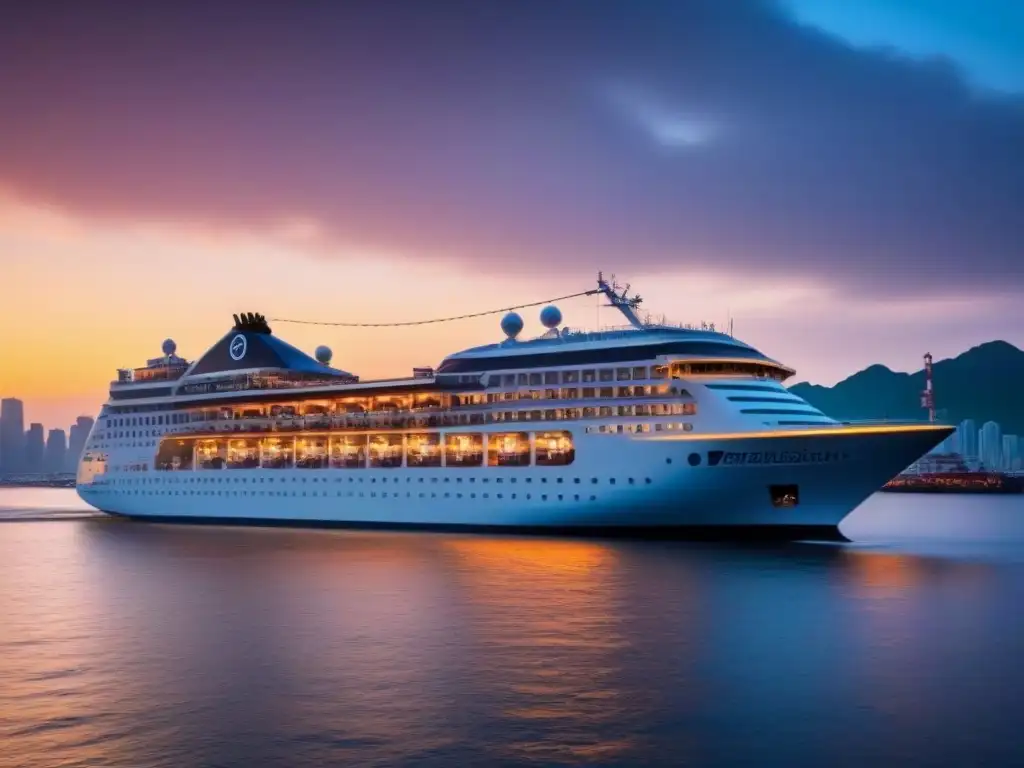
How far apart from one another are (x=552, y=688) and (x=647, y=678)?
7.25ft

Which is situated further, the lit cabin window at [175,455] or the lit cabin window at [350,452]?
the lit cabin window at [175,455]

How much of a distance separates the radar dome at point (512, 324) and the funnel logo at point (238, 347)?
24.7 meters

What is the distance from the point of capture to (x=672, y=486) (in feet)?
160

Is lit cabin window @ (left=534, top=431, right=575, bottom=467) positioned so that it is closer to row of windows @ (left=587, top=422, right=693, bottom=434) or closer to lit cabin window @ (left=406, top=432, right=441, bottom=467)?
row of windows @ (left=587, top=422, right=693, bottom=434)

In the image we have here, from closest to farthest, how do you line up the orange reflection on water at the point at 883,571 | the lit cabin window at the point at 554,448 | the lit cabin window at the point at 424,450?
the orange reflection on water at the point at 883,571, the lit cabin window at the point at 554,448, the lit cabin window at the point at 424,450

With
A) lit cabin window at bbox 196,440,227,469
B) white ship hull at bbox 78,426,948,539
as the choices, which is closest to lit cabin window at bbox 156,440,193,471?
lit cabin window at bbox 196,440,227,469

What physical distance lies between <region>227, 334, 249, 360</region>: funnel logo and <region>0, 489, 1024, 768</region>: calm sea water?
3377cm

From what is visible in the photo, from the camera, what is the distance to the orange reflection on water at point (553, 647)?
16859mm

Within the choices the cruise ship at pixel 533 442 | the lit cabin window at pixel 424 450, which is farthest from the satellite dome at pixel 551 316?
the lit cabin window at pixel 424 450

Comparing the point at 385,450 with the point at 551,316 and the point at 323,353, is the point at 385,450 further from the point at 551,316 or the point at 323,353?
the point at 323,353

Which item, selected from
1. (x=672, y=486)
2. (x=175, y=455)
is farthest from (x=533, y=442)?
(x=175, y=455)

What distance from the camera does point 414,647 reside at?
80.7 ft

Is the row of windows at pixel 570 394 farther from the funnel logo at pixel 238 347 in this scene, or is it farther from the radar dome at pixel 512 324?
the funnel logo at pixel 238 347

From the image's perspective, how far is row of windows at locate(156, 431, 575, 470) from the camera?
180 ft
